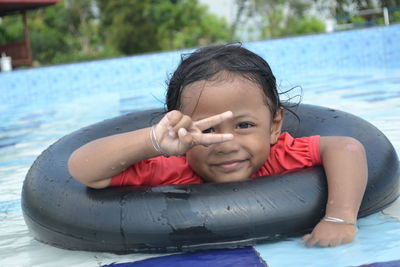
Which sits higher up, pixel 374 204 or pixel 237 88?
pixel 237 88

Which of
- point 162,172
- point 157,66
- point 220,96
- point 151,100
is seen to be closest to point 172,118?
point 220,96

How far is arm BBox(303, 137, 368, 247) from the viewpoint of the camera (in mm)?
2287

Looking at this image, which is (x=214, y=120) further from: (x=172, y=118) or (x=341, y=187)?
(x=341, y=187)

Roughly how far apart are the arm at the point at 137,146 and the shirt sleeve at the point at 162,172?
5.7 inches

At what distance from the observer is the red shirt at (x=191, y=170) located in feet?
8.54

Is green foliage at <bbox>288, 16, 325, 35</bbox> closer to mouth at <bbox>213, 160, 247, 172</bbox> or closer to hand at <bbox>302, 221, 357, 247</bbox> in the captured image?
mouth at <bbox>213, 160, 247, 172</bbox>

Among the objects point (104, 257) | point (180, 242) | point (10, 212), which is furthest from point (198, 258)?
point (10, 212)

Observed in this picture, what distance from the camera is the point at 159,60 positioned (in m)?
13.5

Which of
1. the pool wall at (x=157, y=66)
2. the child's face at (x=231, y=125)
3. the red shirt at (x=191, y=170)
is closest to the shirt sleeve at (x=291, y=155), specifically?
the red shirt at (x=191, y=170)

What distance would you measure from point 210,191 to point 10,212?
165cm

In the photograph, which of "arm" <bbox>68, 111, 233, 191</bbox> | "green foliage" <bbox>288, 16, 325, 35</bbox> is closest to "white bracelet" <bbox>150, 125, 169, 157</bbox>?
"arm" <bbox>68, 111, 233, 191</bbox>

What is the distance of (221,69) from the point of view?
248 cm

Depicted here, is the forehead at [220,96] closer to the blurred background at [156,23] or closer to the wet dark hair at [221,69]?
the wet dark hair at [221,69]

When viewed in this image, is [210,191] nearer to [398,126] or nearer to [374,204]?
[374,204]
